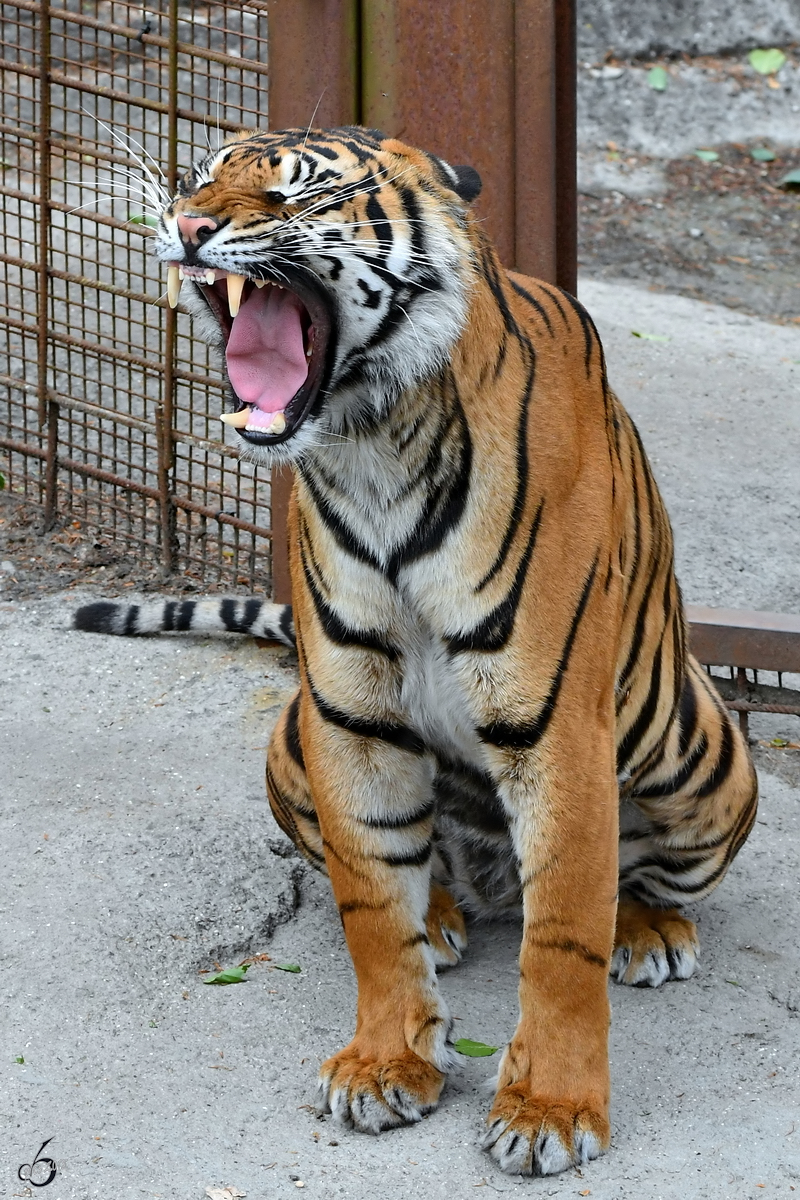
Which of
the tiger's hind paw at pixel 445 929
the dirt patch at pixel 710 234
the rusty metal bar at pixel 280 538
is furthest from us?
the dirt patch at pixel 710 234

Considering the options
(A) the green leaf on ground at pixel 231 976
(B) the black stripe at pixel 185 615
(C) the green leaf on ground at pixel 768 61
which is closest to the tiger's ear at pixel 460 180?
(A) the green leaf on ground at pixel 231 976

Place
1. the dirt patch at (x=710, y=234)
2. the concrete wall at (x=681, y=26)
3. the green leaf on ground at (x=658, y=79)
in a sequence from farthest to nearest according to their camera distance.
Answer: the concrete wall at (x=681, y=26), the green leaf on ground at (x=658, y=79), the dirt patch at (x=710, y=234)

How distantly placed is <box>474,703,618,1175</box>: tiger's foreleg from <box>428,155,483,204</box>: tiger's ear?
0.91 metres

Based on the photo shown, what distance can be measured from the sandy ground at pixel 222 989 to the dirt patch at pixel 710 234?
15.1 feet

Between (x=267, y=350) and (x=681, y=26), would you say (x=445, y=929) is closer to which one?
(x=267, y=350)

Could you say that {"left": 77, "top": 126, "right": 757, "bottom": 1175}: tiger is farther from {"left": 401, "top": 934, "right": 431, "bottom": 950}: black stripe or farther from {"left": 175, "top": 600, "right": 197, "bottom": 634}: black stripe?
{"left": 175, "top": 600, "right": 197, "bottom": 634}: black stripe

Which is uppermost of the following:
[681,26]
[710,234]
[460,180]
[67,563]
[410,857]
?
[681,26]

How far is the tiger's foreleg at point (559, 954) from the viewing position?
8.07 feet

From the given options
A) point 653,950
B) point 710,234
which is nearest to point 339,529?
point 653,950

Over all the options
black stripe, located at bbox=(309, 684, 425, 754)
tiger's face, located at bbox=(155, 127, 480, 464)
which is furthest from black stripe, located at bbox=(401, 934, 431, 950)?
tiger's face, located at bbox=(155, 127, 480, 464)

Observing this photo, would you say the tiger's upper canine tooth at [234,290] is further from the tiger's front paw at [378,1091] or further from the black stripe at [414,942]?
the tiger's front paw at [378,1091]

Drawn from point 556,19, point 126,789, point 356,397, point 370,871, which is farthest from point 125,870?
point 556,19

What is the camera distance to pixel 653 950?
313 centimetres

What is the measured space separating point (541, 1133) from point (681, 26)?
10.0m
